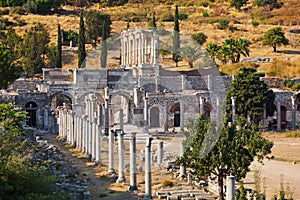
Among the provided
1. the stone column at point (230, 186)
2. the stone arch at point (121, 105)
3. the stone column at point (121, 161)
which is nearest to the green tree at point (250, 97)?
the stone arch at point (121, 105)

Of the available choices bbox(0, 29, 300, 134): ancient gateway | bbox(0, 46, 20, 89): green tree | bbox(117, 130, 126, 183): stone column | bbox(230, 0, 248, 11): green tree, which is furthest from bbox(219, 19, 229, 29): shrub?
bbox(0, 46, 20, 89): green tree

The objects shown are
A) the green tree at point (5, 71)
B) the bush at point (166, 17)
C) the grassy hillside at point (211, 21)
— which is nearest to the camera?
the green tree at point (5, 71)

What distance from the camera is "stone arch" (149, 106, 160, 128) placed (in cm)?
4516

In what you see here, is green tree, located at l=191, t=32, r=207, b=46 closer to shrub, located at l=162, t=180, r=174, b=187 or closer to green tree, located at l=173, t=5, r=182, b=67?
green tree, located at l=173, t=5, r=182, b=67

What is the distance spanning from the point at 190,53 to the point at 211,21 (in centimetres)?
2626

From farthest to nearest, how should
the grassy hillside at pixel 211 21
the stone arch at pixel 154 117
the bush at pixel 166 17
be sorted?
the bush at pixel 166 17 < the grassy hillside at pixel 211 21 < the stone arch at pixel 154 117

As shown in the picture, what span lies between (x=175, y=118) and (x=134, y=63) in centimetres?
1439

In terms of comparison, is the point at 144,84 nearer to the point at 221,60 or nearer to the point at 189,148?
the point at 221,60

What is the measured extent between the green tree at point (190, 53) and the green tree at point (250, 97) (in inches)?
A: 627

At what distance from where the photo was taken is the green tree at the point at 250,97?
4191 cm

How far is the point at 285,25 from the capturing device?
82.1 metres

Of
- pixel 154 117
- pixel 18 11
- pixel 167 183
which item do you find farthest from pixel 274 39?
pixel 167 183

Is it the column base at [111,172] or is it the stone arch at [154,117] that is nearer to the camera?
the column base at [111,172]

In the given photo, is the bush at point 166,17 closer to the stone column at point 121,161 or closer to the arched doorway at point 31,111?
the arched doorway at point 31,111
